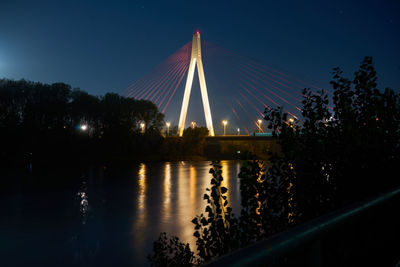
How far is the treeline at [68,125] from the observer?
41.1 m

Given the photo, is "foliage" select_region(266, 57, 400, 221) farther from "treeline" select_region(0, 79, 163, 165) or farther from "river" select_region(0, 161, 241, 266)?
"treeline" select_region(0, 79, 163, 165)

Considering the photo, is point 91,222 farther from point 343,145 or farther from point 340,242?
point 340,242

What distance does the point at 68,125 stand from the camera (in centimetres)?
4669

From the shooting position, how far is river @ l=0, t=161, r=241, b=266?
835 centimetres

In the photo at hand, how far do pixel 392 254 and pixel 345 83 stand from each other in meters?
2.21

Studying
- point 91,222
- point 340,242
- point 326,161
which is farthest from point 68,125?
point 340,242

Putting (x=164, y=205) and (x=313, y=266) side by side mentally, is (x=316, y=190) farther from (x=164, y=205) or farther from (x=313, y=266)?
(x=164, y=205)

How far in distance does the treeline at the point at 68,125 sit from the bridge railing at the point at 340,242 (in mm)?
43174

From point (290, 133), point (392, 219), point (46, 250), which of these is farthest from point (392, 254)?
point (46, 250)

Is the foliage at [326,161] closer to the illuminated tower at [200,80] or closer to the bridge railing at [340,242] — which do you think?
the bridge railing at [340,242]

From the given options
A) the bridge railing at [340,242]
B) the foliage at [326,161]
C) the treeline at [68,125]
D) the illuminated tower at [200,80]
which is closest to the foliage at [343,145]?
the foliage at [326,161]

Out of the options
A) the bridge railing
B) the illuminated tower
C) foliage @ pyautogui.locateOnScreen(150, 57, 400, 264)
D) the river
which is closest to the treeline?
the illuminated tower

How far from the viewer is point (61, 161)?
42844mm

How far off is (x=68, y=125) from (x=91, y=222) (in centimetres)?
3833
